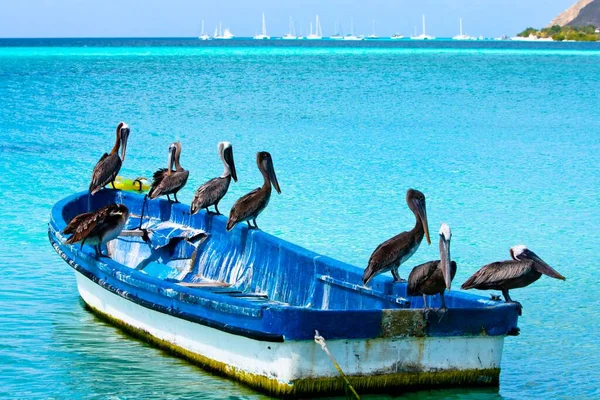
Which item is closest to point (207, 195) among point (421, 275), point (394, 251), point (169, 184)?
point (169, 184)

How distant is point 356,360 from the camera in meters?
6.76

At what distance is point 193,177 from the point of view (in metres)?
18.4

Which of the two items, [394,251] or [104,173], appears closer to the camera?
[394,251]

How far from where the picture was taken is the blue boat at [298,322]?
667cm

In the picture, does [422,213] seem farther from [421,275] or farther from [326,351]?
[326,351]

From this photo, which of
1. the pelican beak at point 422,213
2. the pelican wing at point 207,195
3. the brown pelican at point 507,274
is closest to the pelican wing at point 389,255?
the pelican beak at point 422,213

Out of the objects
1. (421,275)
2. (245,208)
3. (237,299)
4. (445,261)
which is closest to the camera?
(445,261)

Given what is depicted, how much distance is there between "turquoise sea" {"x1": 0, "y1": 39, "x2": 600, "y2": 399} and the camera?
26.8 feet

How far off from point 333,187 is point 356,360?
10.6 metres

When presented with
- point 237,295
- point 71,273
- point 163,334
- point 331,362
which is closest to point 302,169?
point 71,273

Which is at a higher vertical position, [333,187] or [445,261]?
[445,261]

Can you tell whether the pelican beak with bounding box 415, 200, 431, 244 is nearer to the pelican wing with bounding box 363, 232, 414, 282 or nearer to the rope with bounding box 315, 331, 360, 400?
the pelican wing with bounding box 363, 232, 414, 282

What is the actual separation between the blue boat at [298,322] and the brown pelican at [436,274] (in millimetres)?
169

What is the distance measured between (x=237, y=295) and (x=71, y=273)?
109 inches
